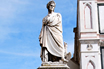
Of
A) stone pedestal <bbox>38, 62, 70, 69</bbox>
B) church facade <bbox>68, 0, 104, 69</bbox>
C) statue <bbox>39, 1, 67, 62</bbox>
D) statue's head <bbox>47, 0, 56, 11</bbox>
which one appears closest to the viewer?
stone pedestal <bbox>38, 62, 70, 69</bbox>

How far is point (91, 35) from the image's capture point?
13.8 metres

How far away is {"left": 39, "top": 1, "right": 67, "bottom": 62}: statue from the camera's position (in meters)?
13.1

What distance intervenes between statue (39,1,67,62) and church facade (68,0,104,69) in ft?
3.12

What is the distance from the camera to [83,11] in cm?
1436

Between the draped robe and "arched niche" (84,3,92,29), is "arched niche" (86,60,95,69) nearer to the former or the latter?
the draped robe

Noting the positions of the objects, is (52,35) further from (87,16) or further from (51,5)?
(87,16)

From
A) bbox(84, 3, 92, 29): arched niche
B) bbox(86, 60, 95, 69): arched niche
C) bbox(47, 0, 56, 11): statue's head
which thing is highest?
bbox(47, 0, 56, 11): statue's head

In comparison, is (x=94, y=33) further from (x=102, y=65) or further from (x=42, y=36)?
(x=42, y=36)

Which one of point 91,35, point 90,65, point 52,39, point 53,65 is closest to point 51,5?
point 52,39

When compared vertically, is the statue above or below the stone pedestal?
above

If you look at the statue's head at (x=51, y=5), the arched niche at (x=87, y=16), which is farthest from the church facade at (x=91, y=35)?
the statue's head at (x=51, y=5)

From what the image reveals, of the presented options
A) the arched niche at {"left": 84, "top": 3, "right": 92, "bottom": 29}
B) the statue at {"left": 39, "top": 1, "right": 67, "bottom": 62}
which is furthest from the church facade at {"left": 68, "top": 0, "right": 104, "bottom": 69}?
the statue at {"left": 39, "top": 1, "right": 67, "bottom": 62}

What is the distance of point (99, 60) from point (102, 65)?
0.26 meters

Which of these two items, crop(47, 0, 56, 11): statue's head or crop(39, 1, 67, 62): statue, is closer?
crop(39, 1, 67, 62): statue
